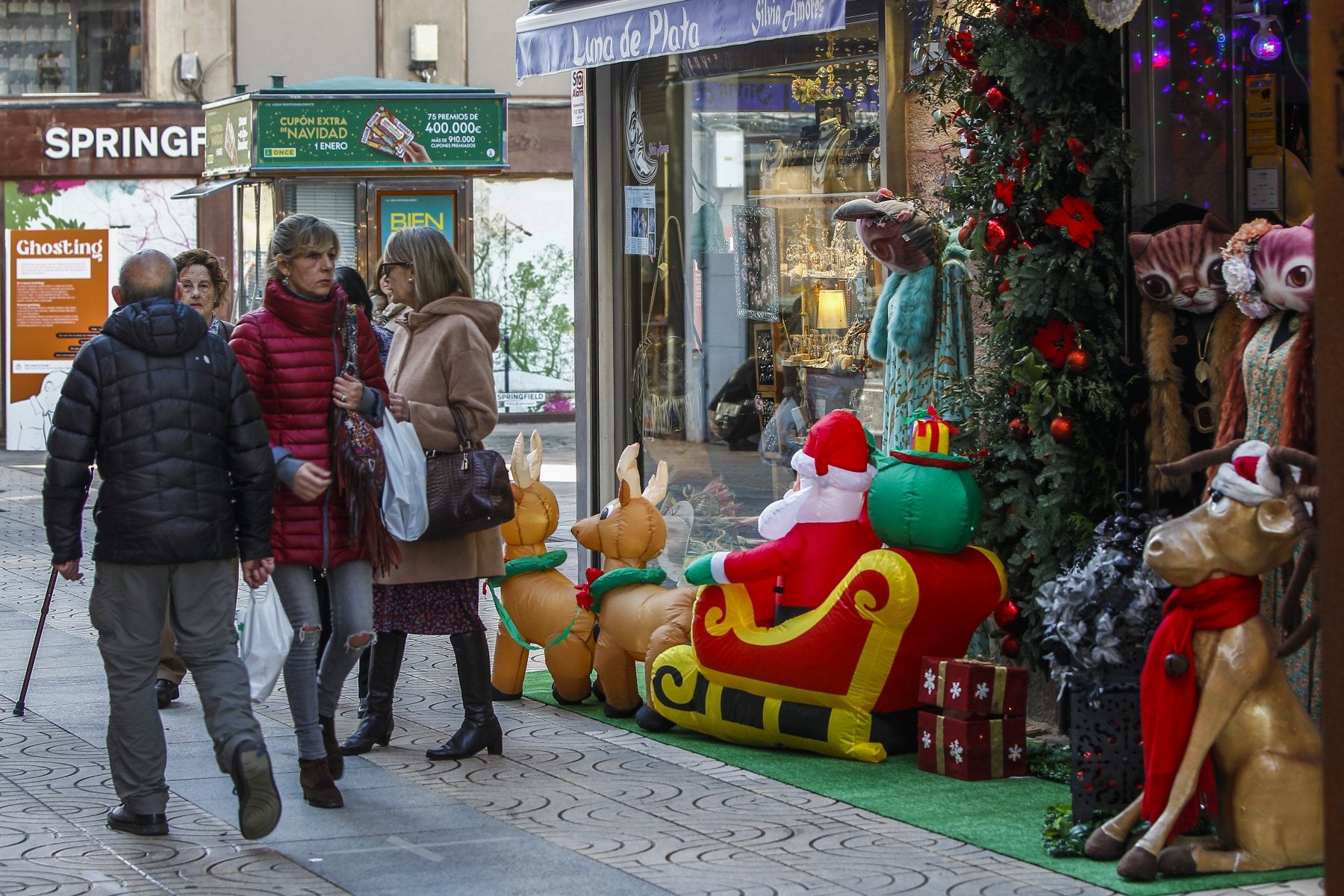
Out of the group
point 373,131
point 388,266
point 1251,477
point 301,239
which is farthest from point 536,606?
point 373,131

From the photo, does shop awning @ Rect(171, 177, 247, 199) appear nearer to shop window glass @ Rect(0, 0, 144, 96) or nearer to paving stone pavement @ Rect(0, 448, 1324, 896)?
shop window glass @ Rect(0, 0, 144, 96)

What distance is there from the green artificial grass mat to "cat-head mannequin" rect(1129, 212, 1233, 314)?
5.43 feet

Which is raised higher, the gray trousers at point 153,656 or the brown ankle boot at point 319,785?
the gray trousers at point 153,656

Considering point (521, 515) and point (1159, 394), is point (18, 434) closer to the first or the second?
point (521, 515)

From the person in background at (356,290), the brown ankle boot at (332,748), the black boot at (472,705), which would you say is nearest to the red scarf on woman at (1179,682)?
the black boot at (472,705)

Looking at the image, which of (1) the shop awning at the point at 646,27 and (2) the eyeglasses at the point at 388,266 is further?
(1) the shop awning at the point at 646,27

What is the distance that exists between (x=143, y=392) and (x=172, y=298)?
1.13 ft

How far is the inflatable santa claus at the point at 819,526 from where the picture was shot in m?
6.36

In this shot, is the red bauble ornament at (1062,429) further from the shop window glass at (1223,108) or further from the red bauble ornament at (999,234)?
the shop window glass at (1223,108)

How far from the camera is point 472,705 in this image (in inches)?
253

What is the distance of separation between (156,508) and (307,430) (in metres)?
0.65

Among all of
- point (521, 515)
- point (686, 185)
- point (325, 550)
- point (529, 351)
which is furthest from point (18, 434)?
point (325, 550)

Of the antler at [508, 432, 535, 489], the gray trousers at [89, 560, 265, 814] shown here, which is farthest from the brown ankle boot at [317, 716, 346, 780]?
the antler at [508, 432, 535, 489]

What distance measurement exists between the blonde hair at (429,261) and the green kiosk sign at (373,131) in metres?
10.1
